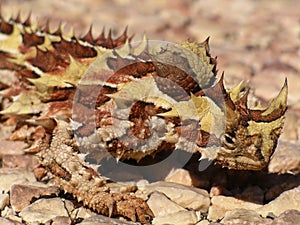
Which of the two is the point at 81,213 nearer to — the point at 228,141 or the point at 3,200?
the point at 3,200

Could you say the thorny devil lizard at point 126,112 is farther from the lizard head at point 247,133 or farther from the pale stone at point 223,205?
the pale stone at point 223,205

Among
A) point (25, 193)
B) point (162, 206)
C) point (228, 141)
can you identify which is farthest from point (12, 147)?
point (228, 141)

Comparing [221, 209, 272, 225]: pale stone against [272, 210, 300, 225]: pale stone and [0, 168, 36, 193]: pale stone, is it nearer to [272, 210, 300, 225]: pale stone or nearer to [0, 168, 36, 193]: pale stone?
[272, 210, 300, 225]: pale stone

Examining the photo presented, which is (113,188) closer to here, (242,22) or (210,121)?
(210,121)

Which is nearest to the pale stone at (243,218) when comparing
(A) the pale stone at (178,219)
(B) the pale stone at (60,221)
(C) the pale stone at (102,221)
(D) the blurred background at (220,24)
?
(A) the pale stone at (178,219)

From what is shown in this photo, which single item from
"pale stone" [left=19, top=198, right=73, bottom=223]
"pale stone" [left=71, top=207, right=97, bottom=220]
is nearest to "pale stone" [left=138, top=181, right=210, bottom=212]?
"pale stone" [left=71, top=207, right=97, bottom=220]

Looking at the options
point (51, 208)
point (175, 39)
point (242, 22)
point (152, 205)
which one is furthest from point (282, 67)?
point (51, 208)
